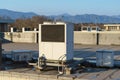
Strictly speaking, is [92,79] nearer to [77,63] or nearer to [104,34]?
[77,63]

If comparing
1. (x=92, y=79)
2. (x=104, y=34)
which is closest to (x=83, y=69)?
(x=92, y=79)

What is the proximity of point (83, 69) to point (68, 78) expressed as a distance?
68.6 inches

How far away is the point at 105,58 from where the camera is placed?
10.7 metres

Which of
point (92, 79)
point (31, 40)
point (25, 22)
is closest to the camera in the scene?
point (92, 79)

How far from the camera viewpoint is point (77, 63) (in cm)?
1093

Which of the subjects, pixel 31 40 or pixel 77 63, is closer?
pixel 77 63

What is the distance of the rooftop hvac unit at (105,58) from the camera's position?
34.8 ft

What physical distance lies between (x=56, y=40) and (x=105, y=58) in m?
1.71

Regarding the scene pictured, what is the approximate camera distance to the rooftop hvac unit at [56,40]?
1055 cm

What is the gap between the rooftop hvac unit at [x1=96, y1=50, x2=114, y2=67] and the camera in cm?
1059

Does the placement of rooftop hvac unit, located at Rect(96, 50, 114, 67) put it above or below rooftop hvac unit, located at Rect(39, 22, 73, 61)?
below

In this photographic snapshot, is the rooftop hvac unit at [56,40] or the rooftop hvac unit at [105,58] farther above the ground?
the rooftop hvac unit at [56,40]

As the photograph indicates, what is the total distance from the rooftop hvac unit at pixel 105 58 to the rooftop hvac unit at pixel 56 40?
3.15 ft

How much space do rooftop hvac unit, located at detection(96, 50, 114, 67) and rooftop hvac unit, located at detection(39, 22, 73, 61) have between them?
37.7 inches
